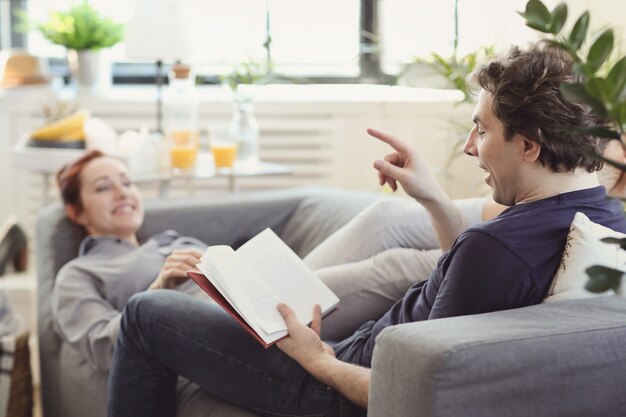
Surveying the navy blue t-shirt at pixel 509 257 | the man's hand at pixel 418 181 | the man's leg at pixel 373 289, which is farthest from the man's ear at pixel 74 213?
the navy blue t-shirt at pixel 509 257

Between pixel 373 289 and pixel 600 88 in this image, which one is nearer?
pixel 600 88

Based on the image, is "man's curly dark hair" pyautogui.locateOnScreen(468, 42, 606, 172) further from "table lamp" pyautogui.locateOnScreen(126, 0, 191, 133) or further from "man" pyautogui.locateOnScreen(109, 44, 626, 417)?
"table lamp" pyautogui.locateOnScreen(126, 0, 191, 133)

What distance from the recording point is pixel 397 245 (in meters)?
2.49

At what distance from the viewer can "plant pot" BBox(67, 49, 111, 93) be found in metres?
4.21

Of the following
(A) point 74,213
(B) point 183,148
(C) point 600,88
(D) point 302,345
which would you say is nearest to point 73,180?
(A) point 74,213

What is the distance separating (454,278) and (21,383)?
1.63 meters

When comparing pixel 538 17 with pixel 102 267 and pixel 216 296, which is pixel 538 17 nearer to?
pixel 216 296

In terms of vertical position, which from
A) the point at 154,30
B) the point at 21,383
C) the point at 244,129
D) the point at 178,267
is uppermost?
the point at 154,30

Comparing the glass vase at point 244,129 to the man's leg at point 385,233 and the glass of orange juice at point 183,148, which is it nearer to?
the glass of orange juice at point 183,148

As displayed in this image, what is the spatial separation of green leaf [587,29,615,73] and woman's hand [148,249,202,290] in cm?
148

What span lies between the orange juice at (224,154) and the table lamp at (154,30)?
385 mm

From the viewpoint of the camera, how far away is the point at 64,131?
338 centimetres

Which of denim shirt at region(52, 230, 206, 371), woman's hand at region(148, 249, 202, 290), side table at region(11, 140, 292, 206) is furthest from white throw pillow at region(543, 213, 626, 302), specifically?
side table at region(11, 140, 292, 206)

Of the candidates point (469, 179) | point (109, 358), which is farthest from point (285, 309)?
point (469, 179)
